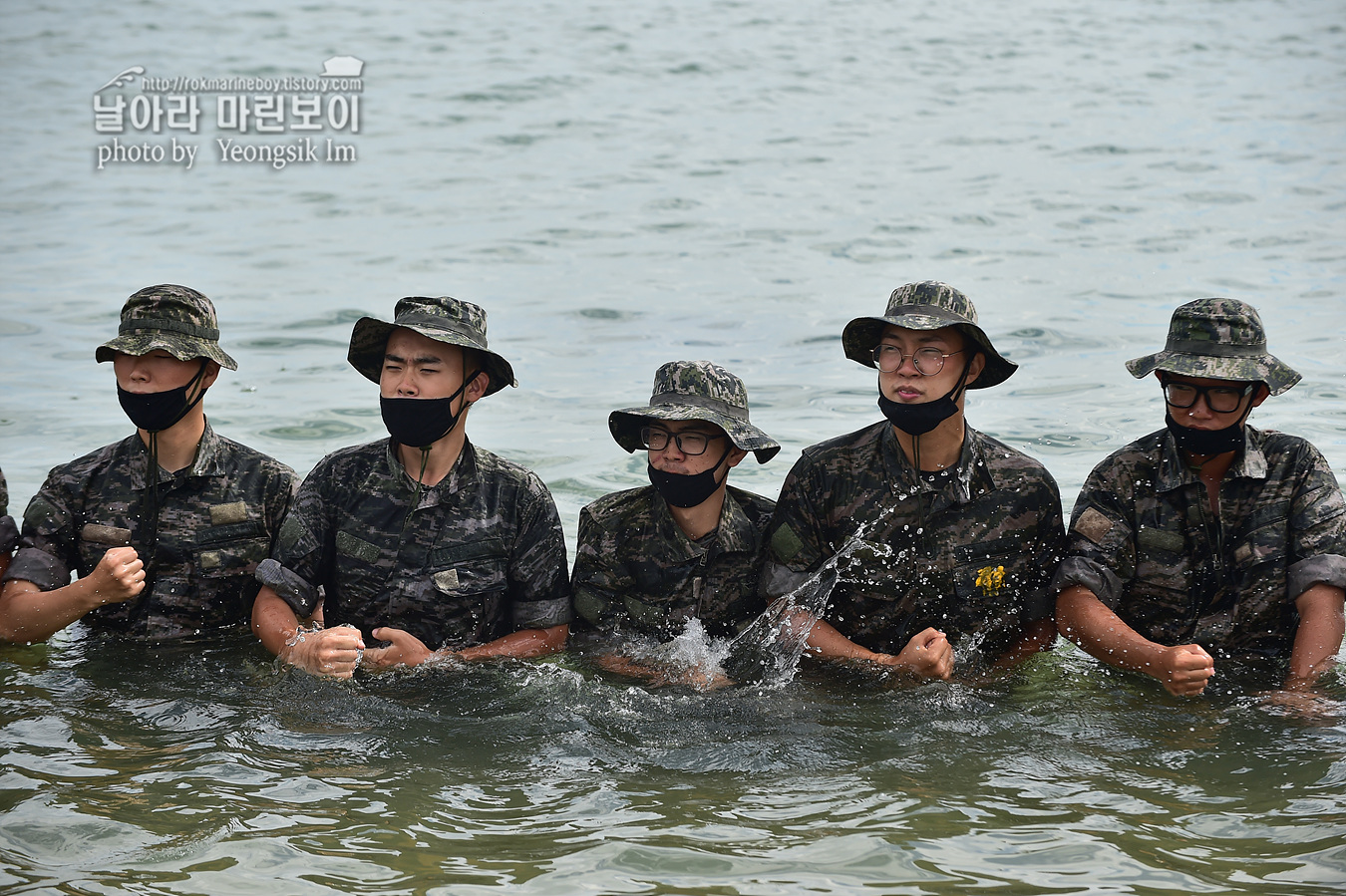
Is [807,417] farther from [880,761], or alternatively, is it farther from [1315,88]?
[1315,88]

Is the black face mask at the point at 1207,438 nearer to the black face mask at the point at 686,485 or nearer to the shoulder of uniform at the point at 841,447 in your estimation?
the shoulder of uniform at the point at 841,447

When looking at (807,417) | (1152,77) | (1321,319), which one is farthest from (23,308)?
(1152,77)

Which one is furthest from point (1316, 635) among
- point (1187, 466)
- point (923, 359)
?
point (923, 359)

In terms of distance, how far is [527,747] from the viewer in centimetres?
605

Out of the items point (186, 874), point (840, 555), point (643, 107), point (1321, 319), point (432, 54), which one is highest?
point (432, 54)

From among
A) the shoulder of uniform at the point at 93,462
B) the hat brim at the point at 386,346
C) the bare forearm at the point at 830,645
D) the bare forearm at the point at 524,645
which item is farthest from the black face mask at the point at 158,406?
the bare forearm at the point at 830,645

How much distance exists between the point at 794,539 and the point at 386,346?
2.04 metres

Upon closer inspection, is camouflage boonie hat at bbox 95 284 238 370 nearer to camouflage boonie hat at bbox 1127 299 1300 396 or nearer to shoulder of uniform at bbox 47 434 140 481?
shoulder of uniform at bbox 47 434 140 481

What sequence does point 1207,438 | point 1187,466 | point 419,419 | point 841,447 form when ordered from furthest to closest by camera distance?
1. point 841,447
2. point 1187,466
3. point 419,419
4. point 1207,438

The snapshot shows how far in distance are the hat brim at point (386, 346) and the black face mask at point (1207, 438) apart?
290cm

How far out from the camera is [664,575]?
679cm

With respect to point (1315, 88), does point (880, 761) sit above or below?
below

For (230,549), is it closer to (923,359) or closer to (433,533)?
(433,533)

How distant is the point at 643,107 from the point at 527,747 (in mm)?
27008
